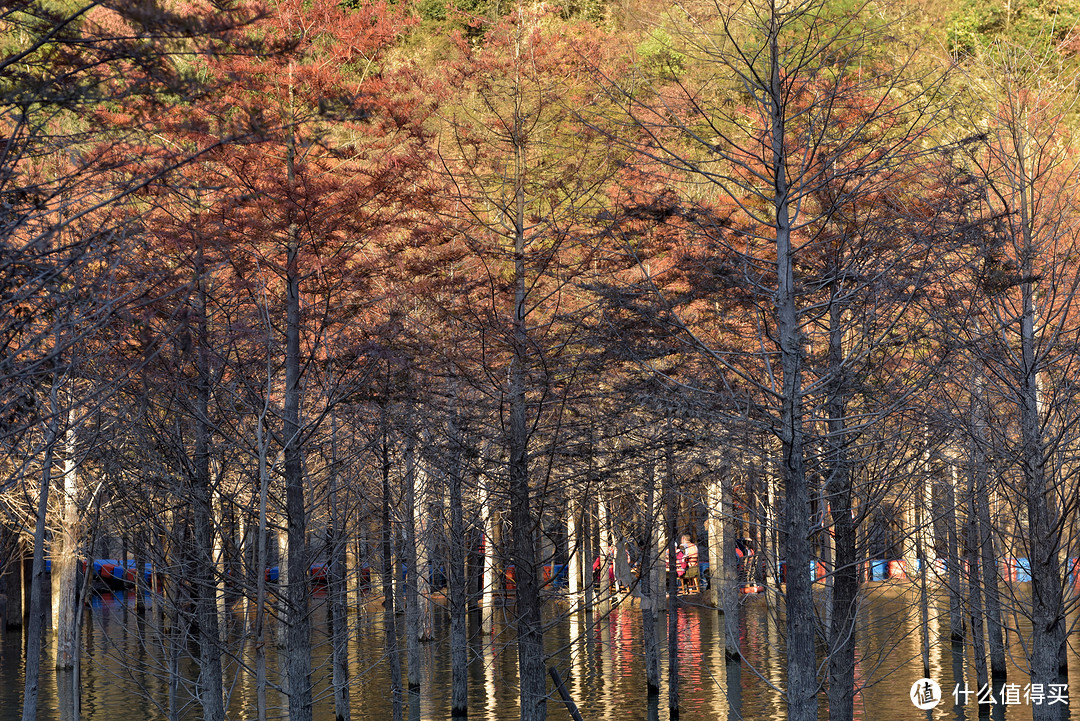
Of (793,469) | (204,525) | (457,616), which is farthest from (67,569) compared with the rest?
(793,469)

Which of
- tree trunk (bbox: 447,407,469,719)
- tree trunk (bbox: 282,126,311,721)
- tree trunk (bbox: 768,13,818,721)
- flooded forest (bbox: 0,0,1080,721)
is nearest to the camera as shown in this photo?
tree trunk (bbox: 768,13,818,721)

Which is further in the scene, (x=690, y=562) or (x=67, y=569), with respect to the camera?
(x=690, y=562)

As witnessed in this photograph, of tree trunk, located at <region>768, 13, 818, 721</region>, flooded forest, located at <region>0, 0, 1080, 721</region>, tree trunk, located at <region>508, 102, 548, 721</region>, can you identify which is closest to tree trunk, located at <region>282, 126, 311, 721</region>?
flooded forest, located at <region>0, 0, 1080, 721</region>

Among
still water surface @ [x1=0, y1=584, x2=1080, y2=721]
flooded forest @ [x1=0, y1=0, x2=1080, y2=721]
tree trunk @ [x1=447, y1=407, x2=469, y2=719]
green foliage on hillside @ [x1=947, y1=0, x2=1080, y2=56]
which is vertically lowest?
still water surface @ [x1=0, y1=584, x2=1080, y2=721]

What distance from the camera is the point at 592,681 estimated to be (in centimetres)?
2461

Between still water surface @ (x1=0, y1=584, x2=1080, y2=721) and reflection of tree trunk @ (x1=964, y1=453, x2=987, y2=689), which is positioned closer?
reflection of tree trunk @ (x1=964, y1=453, x2=987, y2=689)

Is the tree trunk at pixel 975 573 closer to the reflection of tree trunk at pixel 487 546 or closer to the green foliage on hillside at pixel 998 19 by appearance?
the reflection of tree trunk at pixel 487 546

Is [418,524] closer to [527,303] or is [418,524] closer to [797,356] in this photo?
[527,303]

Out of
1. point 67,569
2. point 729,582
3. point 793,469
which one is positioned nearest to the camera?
point 793,469

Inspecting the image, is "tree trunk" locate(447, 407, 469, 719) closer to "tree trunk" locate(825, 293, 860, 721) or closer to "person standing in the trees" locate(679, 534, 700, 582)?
"tree trunk" locate(825, 293, 860, 721)

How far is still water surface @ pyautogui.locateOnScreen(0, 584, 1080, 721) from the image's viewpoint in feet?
66.2

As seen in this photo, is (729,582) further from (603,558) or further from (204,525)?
(204,525)

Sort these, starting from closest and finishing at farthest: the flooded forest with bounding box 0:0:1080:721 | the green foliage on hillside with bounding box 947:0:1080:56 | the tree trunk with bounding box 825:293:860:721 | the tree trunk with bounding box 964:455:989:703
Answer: the flooded forest with bounding box 0:0:1080:721 → the tree trunk with bounding box 825:293:860:721 → the tree trunk with bounding box 964:455:989:703 → the green foliage on hillside with bounding box 947:0:1080:56

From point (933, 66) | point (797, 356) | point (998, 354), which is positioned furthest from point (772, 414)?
point (933, 66)
